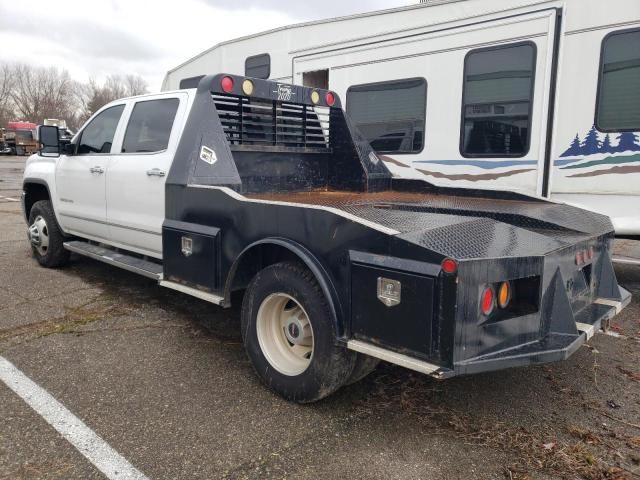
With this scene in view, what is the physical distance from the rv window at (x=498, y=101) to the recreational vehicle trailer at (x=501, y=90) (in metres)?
0.01

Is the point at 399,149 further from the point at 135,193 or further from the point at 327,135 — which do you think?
the point at 135,193

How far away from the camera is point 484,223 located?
125 inches

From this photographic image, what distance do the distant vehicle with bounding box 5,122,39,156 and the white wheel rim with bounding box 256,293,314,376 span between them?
49.3m

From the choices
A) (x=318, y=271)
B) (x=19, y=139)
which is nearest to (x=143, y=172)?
(x=318, y=271)

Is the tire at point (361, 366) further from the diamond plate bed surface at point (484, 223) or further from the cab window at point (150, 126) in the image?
the cab window at point (150, 126)

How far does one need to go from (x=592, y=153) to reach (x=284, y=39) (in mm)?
4394

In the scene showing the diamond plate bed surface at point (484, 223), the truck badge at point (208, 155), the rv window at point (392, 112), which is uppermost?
the rv window at point (392, 112)

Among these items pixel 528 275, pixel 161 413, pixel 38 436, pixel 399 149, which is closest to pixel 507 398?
pixel 528 275

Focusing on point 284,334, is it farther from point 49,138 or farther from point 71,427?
point 49,138

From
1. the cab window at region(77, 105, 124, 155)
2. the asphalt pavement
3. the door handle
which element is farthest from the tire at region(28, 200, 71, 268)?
the door handle

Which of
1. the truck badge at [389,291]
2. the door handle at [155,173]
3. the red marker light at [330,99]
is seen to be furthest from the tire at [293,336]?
the red marker light at [330,99]

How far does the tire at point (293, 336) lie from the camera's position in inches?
120

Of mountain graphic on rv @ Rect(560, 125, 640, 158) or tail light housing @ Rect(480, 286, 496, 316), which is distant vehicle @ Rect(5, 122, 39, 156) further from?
tail light housing @ Rect(480, 286, 496, 316)

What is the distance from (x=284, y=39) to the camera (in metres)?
7.80
